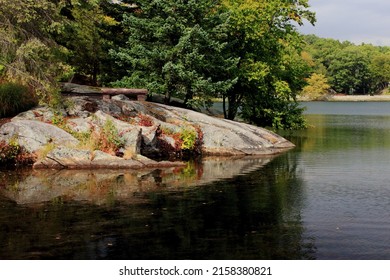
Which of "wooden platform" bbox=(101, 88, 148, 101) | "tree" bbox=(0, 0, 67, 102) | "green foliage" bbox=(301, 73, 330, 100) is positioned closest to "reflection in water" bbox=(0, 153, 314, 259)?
"tree" bbox=(0, 0, 67, 102)

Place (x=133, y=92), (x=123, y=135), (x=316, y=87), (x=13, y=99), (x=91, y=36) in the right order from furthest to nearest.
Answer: (x=316, y=87), (x=91, y=36), (x=133, y=92), (x=13, y=99), (x=123, y=135)

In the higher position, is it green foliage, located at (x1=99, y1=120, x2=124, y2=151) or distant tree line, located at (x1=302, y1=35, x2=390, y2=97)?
distant tree line, located at (x1=302, y1=35, x2=390, y2=97)

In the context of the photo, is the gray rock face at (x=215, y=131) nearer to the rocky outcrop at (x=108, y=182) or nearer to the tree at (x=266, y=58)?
the rocky outcrop at (x=108, y=182)

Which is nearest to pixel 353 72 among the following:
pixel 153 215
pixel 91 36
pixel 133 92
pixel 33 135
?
pixel 91 36

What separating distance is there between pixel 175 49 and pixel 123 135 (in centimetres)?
1023

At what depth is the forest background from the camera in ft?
85.3

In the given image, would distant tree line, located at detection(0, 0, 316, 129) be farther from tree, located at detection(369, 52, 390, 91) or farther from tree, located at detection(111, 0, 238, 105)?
tree, located at detection(369, 52, 390, 91)

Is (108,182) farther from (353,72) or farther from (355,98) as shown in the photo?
(353,72)

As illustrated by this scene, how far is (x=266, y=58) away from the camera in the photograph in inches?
1620

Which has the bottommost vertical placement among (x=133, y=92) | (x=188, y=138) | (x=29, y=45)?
(x=188, y=138)

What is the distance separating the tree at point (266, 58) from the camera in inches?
1548

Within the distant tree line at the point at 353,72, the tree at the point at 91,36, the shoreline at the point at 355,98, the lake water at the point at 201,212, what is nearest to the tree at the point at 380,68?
the distant tree line at the point at 353,72

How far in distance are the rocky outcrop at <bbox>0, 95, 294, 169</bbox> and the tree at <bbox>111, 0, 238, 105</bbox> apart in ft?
10.5
